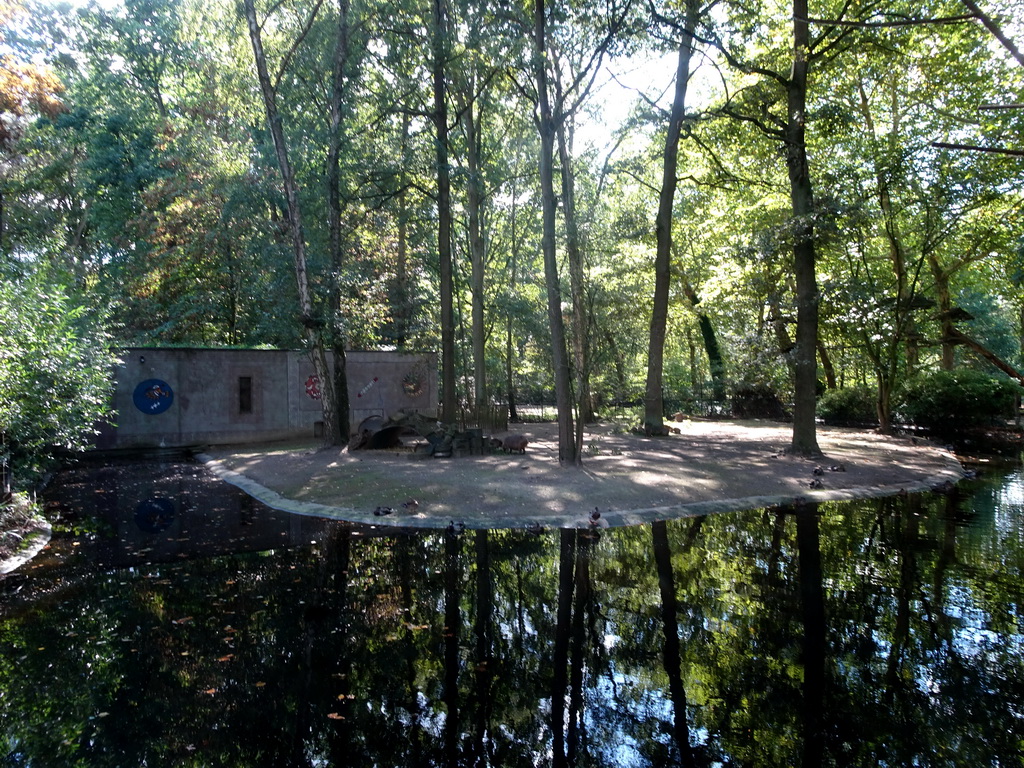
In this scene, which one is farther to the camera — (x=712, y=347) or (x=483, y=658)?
(x=712, y=347)

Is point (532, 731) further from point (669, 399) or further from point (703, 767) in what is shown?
point (669, 399)

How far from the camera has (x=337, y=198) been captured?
1633 cm

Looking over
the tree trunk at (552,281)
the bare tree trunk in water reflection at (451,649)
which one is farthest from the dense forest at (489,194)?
the bare tree trunk in water reflection at (451,649)

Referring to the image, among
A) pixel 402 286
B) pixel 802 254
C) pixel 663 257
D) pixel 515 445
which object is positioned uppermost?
pixel 663 257

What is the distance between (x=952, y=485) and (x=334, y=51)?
55.2ft

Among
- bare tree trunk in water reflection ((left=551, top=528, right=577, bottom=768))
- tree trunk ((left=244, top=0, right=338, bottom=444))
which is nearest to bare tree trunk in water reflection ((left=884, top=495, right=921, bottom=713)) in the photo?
bare tree trunk in water reflection ((left=551, top=528, right=577, bottom=768))

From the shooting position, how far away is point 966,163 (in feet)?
52.1

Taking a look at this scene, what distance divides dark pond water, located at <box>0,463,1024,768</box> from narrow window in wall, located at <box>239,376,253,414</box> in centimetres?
1133

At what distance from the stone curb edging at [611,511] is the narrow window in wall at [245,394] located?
738 centimetres

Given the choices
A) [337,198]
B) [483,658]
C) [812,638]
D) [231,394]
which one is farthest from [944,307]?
[483,658]

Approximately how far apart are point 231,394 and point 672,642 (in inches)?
672

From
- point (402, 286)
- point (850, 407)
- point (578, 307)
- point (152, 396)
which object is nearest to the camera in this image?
point (578, 307)

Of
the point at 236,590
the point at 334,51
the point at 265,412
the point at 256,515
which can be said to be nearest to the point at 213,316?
the point at 265,412

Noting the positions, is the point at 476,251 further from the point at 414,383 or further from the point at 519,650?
the point at 519,650
